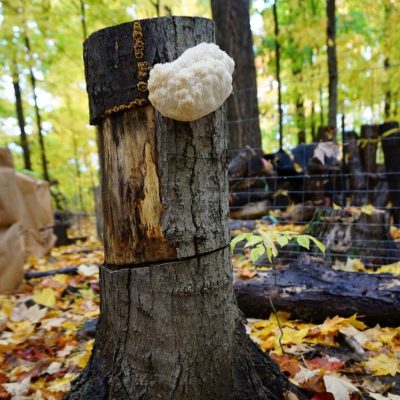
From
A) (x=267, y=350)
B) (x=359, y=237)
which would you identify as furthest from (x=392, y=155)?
(x=267, y=350)

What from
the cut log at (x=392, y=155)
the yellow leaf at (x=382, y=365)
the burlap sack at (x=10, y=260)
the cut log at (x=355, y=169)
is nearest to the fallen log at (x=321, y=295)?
the yellow leaf at (x=382, y=365)

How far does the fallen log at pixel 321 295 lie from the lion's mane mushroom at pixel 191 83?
1.56 meters

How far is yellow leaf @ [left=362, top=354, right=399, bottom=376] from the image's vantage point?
181cm

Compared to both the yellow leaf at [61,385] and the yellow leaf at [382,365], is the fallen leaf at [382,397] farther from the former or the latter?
the yellow leaf at [61,385]

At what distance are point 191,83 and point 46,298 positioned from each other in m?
2.89

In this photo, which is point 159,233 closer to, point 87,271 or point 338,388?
point 338,388

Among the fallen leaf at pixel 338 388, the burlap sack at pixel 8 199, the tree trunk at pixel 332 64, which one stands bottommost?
the fallen leaf at pixel 338 388

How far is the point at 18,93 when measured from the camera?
25.2 feet

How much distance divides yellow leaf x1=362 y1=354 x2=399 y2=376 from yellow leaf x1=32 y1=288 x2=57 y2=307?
2.62m

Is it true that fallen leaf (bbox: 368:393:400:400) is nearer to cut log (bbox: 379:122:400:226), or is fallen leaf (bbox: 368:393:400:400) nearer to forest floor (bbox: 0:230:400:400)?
forest floor (bbox: 0:230:400:400)

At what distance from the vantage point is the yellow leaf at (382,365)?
5.93 ft

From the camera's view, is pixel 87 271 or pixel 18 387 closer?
pixel 18 387

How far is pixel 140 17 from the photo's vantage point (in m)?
6.57

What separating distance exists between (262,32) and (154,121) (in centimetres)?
1043
